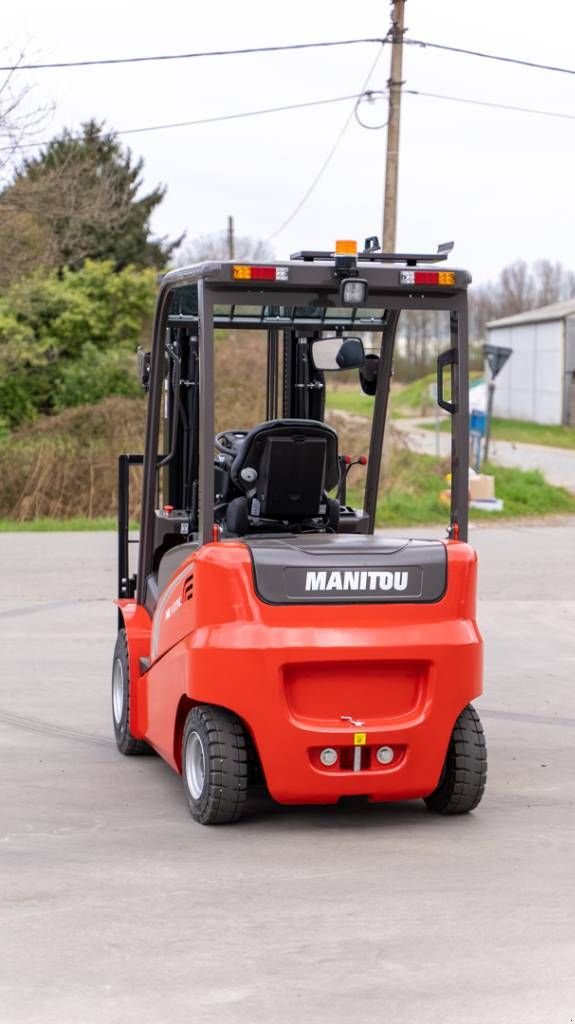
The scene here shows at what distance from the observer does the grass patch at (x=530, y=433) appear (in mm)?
43156

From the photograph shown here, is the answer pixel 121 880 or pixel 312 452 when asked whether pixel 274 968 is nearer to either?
pixel 121 880

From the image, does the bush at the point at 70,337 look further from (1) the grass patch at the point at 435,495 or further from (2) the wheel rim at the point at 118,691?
(2) the wheel rim at the point at 118,691

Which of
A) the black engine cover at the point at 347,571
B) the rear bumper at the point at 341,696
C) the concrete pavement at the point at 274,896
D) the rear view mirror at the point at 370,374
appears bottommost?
the concrete pavement at the point at 274,896

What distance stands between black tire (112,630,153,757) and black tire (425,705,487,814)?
1.94 metres

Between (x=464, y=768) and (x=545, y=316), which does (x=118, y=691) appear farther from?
(x=545, y=316)

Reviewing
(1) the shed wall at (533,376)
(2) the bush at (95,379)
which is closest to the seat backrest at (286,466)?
(2) the bush at (95,379)

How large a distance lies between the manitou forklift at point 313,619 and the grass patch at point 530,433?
35145mm

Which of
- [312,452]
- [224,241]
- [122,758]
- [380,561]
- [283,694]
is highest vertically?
[224,241]

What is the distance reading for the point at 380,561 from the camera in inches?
264

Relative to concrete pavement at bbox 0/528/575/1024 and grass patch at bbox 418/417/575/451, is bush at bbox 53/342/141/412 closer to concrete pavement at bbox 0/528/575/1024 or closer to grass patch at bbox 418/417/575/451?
grass patch at bbox 418/417/575/451

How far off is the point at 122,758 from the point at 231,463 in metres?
1.93

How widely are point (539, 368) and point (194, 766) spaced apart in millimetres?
45098

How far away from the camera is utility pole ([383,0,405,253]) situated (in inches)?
923

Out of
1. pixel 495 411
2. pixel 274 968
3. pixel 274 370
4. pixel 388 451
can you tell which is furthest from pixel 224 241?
pixel 274 968
